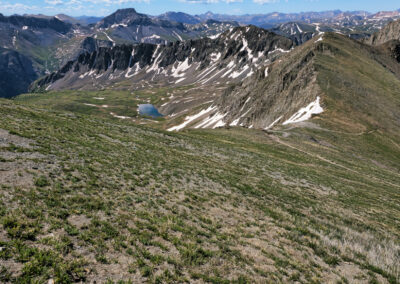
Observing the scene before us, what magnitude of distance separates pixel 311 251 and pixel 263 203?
23.9 feet

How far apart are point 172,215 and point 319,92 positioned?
85558 mm

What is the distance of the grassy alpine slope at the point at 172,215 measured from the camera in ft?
36.3

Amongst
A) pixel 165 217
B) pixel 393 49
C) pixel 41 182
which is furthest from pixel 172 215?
pixel 393 49

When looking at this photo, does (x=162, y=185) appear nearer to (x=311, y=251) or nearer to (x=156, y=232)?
(x=156, y=232)

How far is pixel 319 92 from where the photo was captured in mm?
85625

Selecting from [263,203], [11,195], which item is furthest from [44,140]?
[263,203]

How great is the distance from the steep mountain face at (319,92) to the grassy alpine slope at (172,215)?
4858cm

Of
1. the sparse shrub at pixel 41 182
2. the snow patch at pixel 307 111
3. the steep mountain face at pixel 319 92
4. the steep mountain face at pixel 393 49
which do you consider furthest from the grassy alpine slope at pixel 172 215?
the steep mountain face at pixel 393 49

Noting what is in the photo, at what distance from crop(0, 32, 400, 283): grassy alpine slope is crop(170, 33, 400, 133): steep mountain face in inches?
1913

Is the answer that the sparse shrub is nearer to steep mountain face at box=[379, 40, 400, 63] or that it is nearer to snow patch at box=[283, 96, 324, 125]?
snow patch at box=[283, 96, 324, 125]

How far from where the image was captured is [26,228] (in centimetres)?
1127

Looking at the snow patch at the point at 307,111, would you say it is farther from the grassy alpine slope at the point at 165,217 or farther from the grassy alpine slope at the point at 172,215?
the grassy alpine slope at the point at 165,217

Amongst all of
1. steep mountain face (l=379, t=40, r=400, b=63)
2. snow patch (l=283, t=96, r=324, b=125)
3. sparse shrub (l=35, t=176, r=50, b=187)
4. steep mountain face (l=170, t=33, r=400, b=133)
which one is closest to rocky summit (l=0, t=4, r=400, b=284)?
sparse shrub (l=35, t=176, r=50, b=187)

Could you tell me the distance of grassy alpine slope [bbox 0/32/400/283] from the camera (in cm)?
1105
